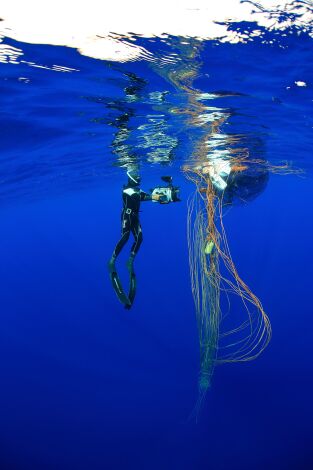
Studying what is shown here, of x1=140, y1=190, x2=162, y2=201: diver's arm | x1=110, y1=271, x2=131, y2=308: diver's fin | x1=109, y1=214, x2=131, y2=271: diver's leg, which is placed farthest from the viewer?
x1=140, y1=190, x2=162, y2=201: diver's arm

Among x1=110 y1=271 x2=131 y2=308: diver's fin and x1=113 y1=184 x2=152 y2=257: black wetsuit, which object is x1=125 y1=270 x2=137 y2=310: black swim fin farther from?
x1=113 y1=184 x2=152 y2=257: black wetsuit

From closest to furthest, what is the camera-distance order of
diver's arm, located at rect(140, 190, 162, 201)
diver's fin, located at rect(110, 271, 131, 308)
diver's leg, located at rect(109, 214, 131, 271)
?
diver's fin, located at rect(110, 271, 131, 308)
diver's leg, located at rect(109, 214, 131, 271)
diver's arm, located at rect(140, 190, 162, 201)

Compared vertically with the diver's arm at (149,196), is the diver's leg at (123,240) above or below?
below

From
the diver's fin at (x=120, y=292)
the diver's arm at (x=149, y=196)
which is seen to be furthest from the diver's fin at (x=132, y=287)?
the diver's arm at (x=149, y=196)

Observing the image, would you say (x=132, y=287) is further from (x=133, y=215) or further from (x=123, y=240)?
(x=133, y=215)

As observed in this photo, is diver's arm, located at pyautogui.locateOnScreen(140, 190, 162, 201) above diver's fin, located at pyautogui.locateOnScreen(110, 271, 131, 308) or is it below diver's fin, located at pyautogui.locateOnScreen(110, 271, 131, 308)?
above

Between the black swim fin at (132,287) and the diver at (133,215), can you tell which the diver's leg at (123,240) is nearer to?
the diver at (133,215)

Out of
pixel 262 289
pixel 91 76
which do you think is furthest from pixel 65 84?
pixel 262 289

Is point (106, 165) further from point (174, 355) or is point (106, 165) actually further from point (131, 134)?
point (174, 355)

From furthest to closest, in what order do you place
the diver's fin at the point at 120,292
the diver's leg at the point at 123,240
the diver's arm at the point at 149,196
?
the diver's arm at the point at 149,196 → the diver's leg at the point at 123,240 → the diver's fin at the point at 120,292

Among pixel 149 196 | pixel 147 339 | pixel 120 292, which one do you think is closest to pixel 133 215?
pixel 149 196

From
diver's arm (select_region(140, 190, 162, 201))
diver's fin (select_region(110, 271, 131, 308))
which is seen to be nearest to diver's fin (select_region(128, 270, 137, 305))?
diver's fin (select_region(110, 271, 131, 308))

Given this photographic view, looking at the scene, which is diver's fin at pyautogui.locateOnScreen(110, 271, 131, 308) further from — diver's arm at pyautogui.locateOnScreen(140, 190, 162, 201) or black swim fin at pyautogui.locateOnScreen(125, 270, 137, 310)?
diver's arm at pyautogui.locateOnScreen(140, 190, 162, 201)

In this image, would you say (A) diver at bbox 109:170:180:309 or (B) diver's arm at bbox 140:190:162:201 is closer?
(A) diver at bbox 109:170:180:309
